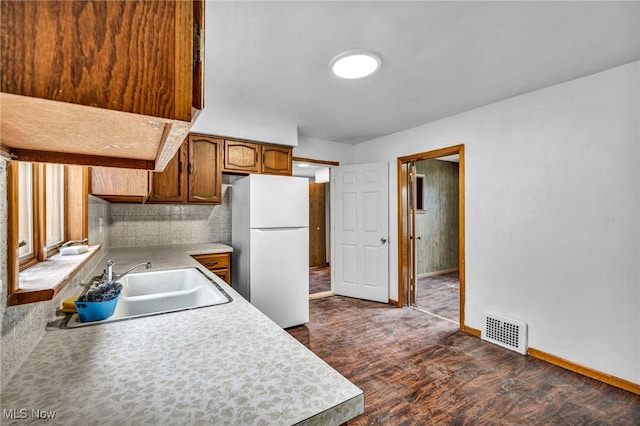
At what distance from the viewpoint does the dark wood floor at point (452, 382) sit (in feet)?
5.78

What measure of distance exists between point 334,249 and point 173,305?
291cm

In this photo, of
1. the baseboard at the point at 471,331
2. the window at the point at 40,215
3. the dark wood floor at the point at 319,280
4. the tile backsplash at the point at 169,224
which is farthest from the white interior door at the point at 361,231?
the window at the point at 40,215

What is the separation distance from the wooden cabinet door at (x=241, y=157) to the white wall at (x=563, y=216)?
2.21 m

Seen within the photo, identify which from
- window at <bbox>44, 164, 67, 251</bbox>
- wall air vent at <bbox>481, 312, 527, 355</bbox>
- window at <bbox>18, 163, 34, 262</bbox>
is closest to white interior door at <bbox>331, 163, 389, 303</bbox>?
wall air vent at <bbox>481, 312, 527, 355</bbox>

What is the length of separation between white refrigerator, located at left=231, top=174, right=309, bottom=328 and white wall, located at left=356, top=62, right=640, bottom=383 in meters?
1.73

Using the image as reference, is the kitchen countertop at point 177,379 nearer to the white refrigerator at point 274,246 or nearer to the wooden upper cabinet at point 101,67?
the wooden upper cabinet at point 101,67

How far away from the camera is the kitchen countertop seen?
573 millimetres

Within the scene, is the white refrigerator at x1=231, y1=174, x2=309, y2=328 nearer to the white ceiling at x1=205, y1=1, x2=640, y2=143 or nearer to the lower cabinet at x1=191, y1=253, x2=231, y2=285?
the lower cabinet at x1=191, y1=253, x2=231, y2=285

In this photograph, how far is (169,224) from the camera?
3.30m

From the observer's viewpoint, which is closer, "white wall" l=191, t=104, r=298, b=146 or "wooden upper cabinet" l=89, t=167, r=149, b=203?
"wooden upper cabinet" l=89, t=167, r=149, b=203

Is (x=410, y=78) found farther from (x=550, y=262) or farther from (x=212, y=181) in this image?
(x=212, y=181)

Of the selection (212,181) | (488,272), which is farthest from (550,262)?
(212,181)

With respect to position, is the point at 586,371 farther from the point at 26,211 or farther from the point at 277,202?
the point at 26,211

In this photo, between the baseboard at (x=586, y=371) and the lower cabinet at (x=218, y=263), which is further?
the lower cabinet at (x=218, y=263)
